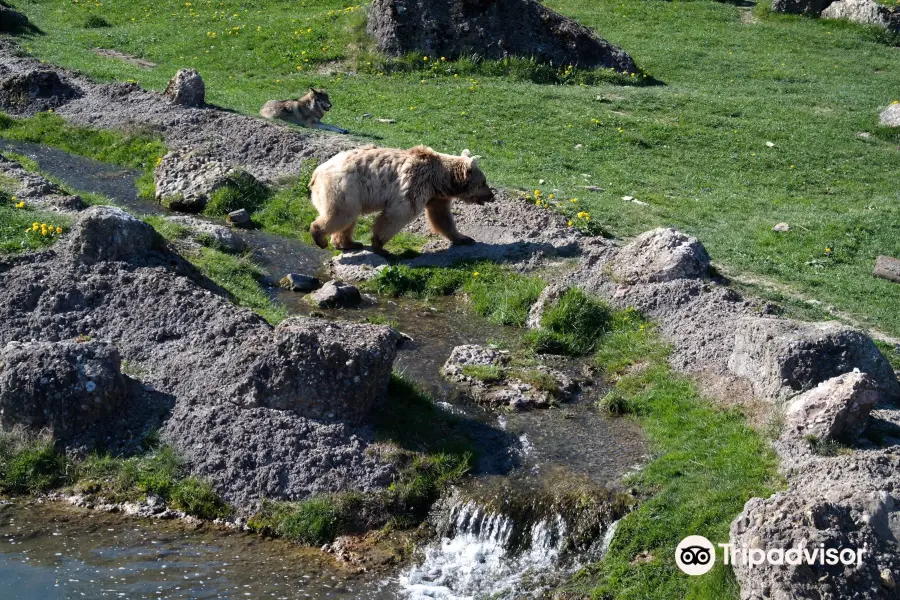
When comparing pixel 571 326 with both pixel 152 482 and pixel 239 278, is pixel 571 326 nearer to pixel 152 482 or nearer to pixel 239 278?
pixel 239 278

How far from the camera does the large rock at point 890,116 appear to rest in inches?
988

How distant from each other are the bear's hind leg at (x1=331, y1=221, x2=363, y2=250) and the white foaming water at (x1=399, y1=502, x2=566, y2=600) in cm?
754

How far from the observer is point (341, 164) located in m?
15.7

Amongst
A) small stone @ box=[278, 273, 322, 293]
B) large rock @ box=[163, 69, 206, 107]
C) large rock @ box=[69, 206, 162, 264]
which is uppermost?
large rock @ box=[163, 69, 206, 107]

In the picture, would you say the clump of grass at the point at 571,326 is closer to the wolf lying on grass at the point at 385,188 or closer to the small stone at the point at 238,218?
the wolf lying on grass at the point at 385,188

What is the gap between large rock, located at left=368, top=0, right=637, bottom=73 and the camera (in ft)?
95.0

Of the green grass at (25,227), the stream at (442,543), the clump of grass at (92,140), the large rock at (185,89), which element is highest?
the large rock at (185,89)

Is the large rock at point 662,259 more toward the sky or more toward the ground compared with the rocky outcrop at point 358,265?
more toward the sky

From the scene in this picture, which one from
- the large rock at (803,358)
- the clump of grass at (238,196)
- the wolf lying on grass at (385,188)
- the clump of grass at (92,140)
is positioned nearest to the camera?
the large rock at (803,358)

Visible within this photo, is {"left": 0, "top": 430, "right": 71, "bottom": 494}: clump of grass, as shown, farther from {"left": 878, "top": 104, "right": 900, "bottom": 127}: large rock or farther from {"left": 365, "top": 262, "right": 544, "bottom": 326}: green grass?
{"left": 878, "top": 104, "right": 900, "bottom": 127}: large rock

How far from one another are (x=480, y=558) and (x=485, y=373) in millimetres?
3131

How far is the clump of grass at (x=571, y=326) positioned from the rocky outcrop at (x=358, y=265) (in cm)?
308

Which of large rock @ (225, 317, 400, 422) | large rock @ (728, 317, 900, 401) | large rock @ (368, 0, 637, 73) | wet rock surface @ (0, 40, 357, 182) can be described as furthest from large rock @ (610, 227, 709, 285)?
large rock @ (368, 0, 637, 73)

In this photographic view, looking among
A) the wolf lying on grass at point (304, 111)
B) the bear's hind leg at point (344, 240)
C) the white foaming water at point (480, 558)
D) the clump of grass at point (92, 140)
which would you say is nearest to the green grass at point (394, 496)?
the white foaming water at point (480, 558)
